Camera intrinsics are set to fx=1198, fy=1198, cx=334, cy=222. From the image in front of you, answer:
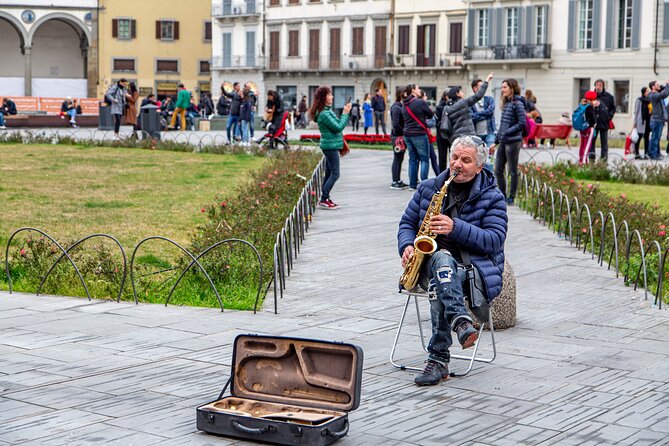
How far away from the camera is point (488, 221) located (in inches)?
281

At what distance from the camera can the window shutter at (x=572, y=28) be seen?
51750mm

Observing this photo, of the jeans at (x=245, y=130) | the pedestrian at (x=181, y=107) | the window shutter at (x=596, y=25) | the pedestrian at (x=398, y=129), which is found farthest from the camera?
the window shutter at (x=596, y=25)

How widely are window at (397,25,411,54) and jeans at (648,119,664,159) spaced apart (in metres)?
34.1

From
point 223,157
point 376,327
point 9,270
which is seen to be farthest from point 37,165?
point 376,327

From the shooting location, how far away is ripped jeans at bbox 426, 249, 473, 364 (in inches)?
270

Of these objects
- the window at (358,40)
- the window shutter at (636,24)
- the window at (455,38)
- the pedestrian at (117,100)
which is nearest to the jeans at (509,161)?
the pedestrian at (117,100)

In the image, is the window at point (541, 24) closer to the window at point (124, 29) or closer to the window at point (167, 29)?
the window at point (167, 29)

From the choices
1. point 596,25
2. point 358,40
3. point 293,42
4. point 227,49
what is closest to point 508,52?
point 596,25

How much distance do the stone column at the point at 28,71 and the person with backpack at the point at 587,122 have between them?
48.4 metres

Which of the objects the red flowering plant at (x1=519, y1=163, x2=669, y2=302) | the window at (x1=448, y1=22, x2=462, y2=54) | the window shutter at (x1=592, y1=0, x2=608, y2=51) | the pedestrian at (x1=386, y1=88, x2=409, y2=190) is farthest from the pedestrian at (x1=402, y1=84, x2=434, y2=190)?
the window at (x1=448, y1=22, x2=462, y2=54)

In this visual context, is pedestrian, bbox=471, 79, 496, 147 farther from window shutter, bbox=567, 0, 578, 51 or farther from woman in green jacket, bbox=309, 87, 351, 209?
window shutter, bbox=567, 0, 578, 51

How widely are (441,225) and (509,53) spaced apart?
4918 centimetres

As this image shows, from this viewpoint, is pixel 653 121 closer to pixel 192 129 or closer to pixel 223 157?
pixel 223 157

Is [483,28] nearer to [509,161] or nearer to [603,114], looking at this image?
[603,114]
